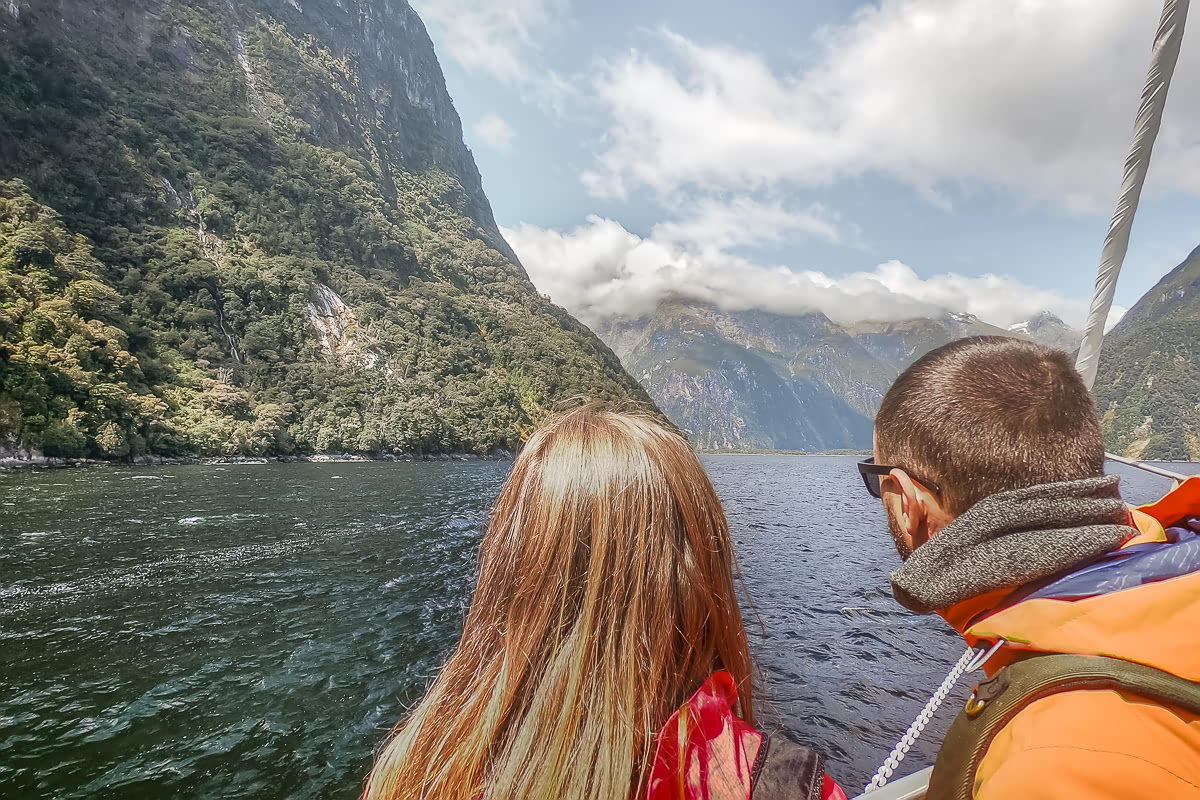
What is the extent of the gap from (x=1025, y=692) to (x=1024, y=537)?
46 centimetres

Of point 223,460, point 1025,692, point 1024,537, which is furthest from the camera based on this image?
point 223,460

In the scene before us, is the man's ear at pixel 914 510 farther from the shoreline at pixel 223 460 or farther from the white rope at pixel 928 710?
the shoreline at pixel 223 460

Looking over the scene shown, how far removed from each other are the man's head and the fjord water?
3.76m

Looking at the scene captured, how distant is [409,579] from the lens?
18.0 m

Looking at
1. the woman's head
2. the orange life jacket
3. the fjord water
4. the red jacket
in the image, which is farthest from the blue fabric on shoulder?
the fjord water

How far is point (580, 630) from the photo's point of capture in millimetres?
1705

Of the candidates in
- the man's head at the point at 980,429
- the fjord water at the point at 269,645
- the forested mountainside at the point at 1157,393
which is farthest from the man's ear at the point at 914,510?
the forested mountainside at the point at 1157,393

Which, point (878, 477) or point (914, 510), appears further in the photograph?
point (878, 477)

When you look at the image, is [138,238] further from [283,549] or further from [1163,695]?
[1163,695]

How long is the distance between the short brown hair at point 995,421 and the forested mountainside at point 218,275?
64061 mm

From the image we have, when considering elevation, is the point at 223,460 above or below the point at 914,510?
below

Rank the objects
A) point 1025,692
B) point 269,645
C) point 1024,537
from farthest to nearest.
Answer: point 269,645 → point 1024,537 → point 1025,692

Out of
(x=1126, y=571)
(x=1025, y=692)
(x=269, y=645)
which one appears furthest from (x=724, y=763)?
(x=269, y=645)

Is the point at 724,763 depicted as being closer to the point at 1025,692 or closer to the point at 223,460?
the point at 1025,692
